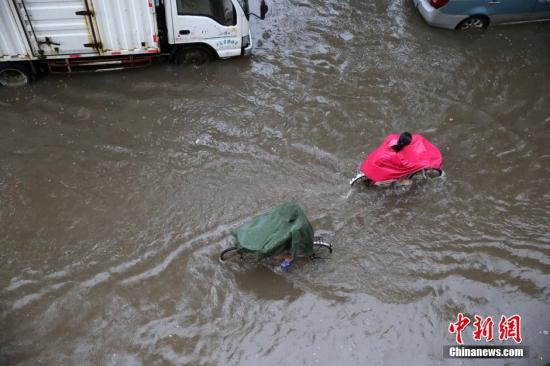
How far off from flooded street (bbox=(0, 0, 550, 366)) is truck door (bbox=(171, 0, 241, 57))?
65cm

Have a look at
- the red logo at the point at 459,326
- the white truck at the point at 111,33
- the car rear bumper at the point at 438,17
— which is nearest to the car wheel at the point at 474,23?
the car rear bumper at the point at 438,17

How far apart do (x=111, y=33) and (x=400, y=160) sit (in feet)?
18.4

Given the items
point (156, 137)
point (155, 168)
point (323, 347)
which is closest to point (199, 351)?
point (323, 347)

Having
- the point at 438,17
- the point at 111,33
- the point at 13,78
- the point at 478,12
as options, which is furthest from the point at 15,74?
the point at 478,12

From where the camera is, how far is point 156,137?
834 cm

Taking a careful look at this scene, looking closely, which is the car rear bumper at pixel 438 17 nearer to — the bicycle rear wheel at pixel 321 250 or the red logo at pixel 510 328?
the bicycle rear wheel at pixel 321 250

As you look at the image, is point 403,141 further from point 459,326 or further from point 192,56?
point 192,56

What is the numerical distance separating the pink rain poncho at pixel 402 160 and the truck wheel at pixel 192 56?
454cm

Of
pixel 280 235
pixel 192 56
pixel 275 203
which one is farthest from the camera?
pixel 192 56

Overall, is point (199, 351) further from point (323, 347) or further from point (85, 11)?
point (85, 11)

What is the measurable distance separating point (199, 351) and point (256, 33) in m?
7.35

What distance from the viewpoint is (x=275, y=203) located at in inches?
291

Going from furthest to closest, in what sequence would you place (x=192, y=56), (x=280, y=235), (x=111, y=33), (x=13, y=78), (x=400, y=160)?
(x=192, y=56) → (x=13, y=78) → (x=111, y=33) → (x=400, y=160) → (x=280, y=235)

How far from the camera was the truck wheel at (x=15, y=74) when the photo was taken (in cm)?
863
